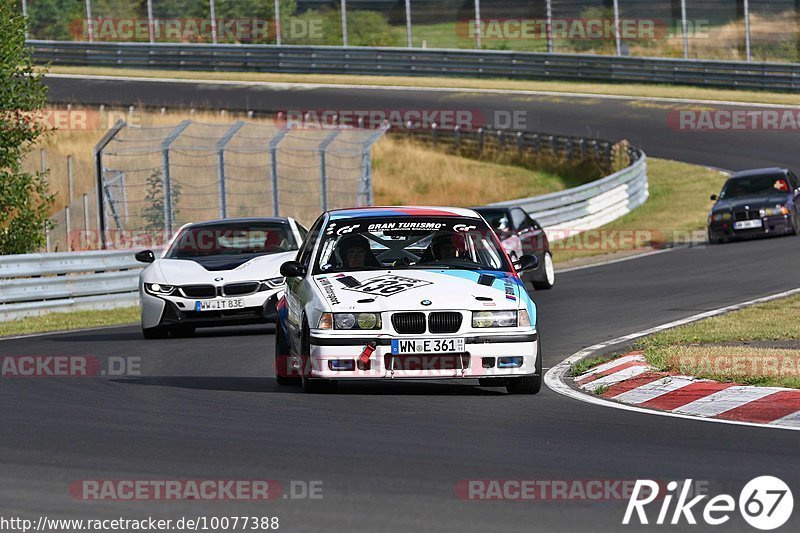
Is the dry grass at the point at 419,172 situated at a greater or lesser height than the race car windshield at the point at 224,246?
lesser

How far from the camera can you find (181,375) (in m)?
12.9

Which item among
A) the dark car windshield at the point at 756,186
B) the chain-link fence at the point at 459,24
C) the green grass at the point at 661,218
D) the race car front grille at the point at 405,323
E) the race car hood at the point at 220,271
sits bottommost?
the green grass at the point at 661,218

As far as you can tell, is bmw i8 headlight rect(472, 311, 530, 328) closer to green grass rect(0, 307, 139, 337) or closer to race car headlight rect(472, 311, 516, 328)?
race car headlight rect(472, 311, 516, 328)

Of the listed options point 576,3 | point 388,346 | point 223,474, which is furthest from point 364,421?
point 576,3

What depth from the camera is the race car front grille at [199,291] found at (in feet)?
52.7

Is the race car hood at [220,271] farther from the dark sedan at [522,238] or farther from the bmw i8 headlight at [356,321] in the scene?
the dark sedan at [522,238]

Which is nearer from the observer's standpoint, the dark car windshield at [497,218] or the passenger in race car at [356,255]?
the passenger in race car at [356,255]

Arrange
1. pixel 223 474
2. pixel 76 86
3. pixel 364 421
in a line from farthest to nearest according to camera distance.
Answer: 1. pixel 76 86
2. pixel 364 421
3. pixel 223 474

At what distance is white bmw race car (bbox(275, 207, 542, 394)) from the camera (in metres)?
10.5

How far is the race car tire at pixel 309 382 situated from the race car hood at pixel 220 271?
512 centimetres

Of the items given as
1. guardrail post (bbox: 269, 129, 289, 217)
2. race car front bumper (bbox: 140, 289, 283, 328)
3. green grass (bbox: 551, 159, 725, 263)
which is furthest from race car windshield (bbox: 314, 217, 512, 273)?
green grass (bbox: 551, 159, 725, 263)

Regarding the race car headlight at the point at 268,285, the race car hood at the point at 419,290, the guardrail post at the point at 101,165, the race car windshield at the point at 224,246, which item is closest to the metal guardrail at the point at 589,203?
the guardrail post at the point at 101,165

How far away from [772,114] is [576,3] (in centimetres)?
862

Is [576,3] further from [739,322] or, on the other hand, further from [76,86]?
[739,322]
